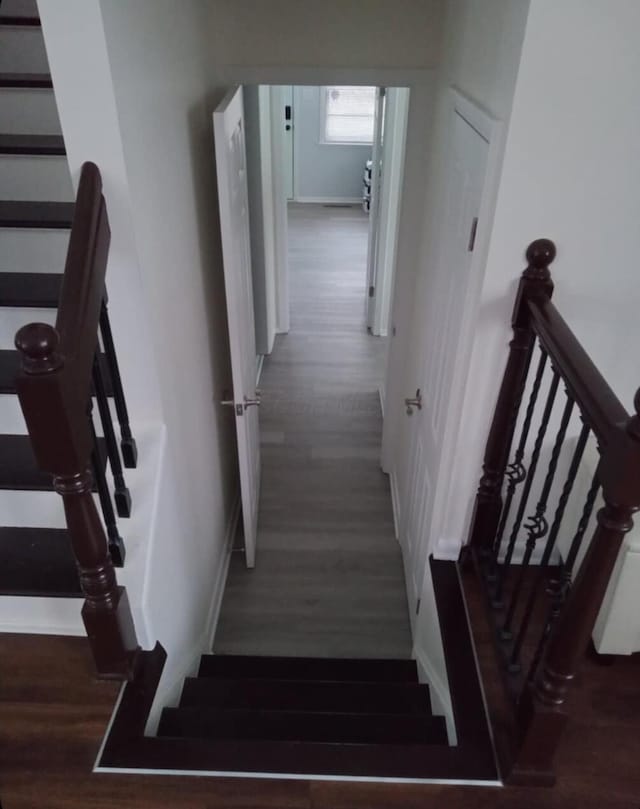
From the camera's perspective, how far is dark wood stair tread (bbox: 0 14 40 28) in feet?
7.25

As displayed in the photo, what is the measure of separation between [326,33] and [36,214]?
4.58ft

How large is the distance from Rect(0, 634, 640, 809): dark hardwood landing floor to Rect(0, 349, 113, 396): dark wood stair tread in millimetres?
807

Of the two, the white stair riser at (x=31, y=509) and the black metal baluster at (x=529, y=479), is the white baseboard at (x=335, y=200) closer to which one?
the black metal baluster at (x=529, y=479)

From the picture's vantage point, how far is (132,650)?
1687 mm

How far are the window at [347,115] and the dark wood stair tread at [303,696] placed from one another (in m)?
7.35

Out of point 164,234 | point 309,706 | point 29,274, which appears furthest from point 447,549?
point 29,274

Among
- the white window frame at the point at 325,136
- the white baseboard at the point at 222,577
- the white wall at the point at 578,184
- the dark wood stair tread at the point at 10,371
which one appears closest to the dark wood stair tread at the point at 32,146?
the dark wood stair tread at the point at 10,371

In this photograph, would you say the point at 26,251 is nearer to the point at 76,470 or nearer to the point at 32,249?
the point at 32,249

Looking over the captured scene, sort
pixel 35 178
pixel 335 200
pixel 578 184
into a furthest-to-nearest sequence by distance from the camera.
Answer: pixel 335 200 < pixel 35 178 < pixel 578 184

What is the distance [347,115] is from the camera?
810 cm

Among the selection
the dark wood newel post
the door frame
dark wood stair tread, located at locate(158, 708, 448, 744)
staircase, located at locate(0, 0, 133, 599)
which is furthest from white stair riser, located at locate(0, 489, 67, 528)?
the door frame

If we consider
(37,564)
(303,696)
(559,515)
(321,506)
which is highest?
(559,515)

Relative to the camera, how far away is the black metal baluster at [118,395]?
60.9 inches

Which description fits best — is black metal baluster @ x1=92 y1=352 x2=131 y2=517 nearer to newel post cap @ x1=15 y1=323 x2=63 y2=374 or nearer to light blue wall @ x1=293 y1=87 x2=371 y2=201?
newel post cap @ x1=15 y1=323 x2=63 y2=374
